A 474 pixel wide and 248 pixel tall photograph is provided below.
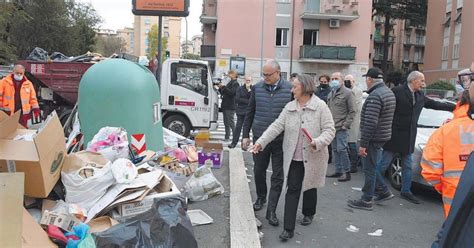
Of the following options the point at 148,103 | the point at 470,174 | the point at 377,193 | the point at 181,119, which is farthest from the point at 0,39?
the point at 470,174

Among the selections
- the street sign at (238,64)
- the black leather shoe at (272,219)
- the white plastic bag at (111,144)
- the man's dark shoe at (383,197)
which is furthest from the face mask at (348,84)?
the street sign at (238,64)

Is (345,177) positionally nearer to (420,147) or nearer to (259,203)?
(420,147)

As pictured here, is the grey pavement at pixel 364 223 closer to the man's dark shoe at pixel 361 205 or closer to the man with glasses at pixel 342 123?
the man's dark shoe at pixel 361 205

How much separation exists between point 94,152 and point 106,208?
3.03 ft

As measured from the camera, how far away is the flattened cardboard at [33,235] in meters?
3.29

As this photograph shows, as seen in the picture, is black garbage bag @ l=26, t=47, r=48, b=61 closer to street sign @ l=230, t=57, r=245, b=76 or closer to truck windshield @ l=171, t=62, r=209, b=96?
truck windshield @ l=171, t=62, r=209, b=96

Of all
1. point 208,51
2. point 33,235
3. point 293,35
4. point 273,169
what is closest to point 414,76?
point 273,169

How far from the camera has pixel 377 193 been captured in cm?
641

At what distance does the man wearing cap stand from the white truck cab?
5.58 meters

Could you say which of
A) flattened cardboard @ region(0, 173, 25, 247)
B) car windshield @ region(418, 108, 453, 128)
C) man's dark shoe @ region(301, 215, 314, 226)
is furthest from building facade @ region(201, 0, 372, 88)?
flattened cardboard @ region(0, 173, 25, 247)

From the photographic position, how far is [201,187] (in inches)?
Answer: 219

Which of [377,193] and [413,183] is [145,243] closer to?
[377,193]

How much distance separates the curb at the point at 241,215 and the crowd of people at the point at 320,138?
25 cm

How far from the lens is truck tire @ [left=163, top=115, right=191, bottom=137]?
10.9 m
